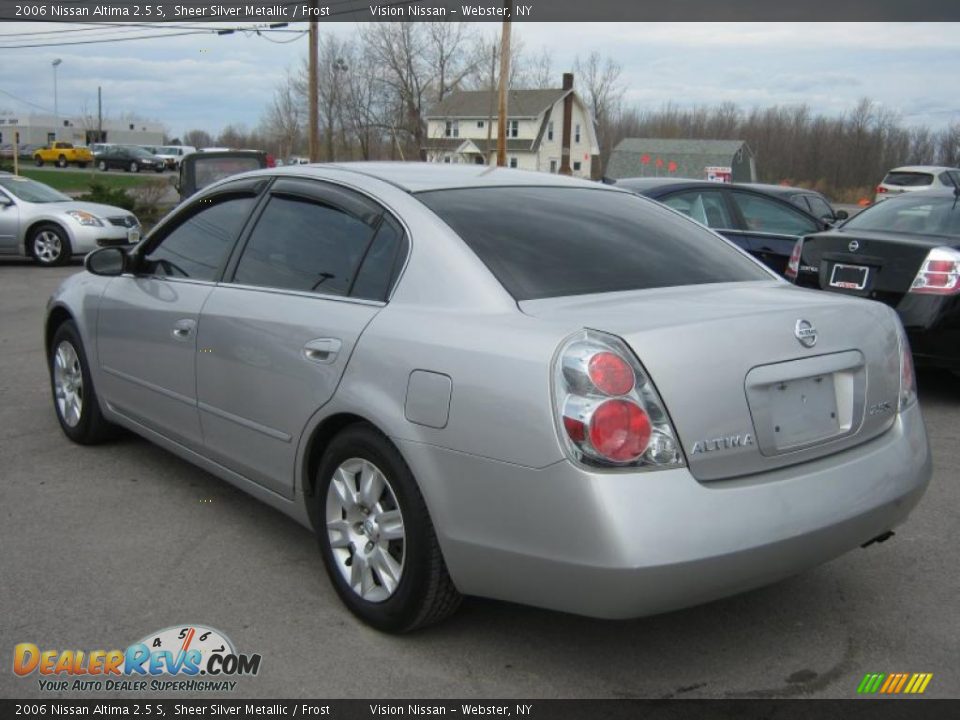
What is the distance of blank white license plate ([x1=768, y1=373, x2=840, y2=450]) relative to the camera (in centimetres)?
278

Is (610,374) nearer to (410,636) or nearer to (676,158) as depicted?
(410,636)

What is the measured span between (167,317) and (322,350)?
4.30 feet

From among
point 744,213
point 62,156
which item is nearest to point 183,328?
point 744,213

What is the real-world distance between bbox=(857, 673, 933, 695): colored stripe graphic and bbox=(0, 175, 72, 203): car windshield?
51.2 ft

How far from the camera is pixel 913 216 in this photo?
7.36 meters

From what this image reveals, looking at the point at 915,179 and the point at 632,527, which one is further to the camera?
the point at 915,179

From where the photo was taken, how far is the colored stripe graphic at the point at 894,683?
2.86 m

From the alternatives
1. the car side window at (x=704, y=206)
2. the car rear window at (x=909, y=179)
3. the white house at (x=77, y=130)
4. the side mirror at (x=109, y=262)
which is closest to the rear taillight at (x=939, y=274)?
the car side window at (x=704, y=206)

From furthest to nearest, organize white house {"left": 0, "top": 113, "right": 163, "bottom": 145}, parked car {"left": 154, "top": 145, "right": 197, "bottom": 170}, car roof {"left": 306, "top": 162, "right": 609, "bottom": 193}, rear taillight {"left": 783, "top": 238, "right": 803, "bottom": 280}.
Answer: white house {"left": 0, "top": 113, "right": 163, "bottom": 145} → parked car {"left": 154, "top": 145, "right": 197, "bottom": 170} → rear taillight {"left": 783, "top": 238, "right": 803, "bottom": 280} → car roof {"left": 306, "top": 162, "right": 609, "bottom": 193}

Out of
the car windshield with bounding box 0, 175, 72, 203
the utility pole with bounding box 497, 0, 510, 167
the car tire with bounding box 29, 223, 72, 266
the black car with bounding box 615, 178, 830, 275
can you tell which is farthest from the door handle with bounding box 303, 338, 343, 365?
the utility pole with bounding box 497, 0, 510, 167

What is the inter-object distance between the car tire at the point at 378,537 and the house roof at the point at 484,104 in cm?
6356

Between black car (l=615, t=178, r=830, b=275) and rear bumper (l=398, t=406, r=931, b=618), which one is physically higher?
black car (l=615, t=178, r=830, b=275)

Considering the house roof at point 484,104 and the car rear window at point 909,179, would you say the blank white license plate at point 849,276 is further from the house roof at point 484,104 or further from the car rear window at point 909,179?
the house roof at point 484,104

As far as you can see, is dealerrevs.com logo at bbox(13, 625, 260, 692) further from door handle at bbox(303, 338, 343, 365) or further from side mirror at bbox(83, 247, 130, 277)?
side mirror at bbox(83, 247, 130, 277)
